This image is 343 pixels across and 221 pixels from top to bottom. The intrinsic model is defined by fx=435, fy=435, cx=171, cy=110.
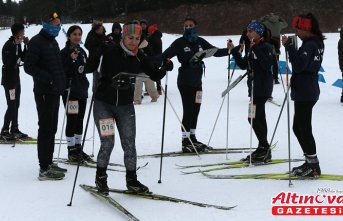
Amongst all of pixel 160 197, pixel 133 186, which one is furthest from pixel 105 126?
pixel 160 197

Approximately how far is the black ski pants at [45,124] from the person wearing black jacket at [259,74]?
261 cm

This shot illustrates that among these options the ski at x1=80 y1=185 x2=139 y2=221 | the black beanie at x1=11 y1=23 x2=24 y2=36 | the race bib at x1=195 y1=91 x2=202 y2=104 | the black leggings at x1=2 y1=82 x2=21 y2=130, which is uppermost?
the black beanie at x1=11 y1=23 x2=24 y2=36

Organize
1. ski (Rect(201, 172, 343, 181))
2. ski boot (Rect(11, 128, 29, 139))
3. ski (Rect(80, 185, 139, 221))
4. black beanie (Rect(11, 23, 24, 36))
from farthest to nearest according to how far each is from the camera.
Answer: ski boot (Rect(11, 128, 29, 139)), black beanie (Rect(11, 23, 24, 36)), ski (Rect(201, 172, 343, 181)), ski (Rect(80, 185, 139, 221))

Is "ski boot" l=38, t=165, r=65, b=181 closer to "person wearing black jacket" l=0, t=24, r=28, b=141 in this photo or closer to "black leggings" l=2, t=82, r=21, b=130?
"person wearing black jacket" l=0, t=24, r=28, b=141

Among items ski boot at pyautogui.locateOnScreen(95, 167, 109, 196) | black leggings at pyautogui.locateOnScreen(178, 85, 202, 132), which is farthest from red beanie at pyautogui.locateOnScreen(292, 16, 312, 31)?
ski boot at pyautogui.locateOnScreen(95, 167, 109, 196)

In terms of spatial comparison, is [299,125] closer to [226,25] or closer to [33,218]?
[33,218]

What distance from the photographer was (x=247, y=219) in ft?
13.4

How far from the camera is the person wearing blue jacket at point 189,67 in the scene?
22.0 ft

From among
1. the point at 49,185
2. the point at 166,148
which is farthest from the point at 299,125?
the point at 49,185

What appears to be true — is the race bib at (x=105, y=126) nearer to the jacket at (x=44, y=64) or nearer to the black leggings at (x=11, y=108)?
the jacket at (x=44, y=64)

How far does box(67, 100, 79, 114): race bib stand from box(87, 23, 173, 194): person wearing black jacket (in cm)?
163

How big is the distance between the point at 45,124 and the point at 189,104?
2347 mm

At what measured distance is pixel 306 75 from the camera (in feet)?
16.9

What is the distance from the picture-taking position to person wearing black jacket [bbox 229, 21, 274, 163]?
5.84 m
